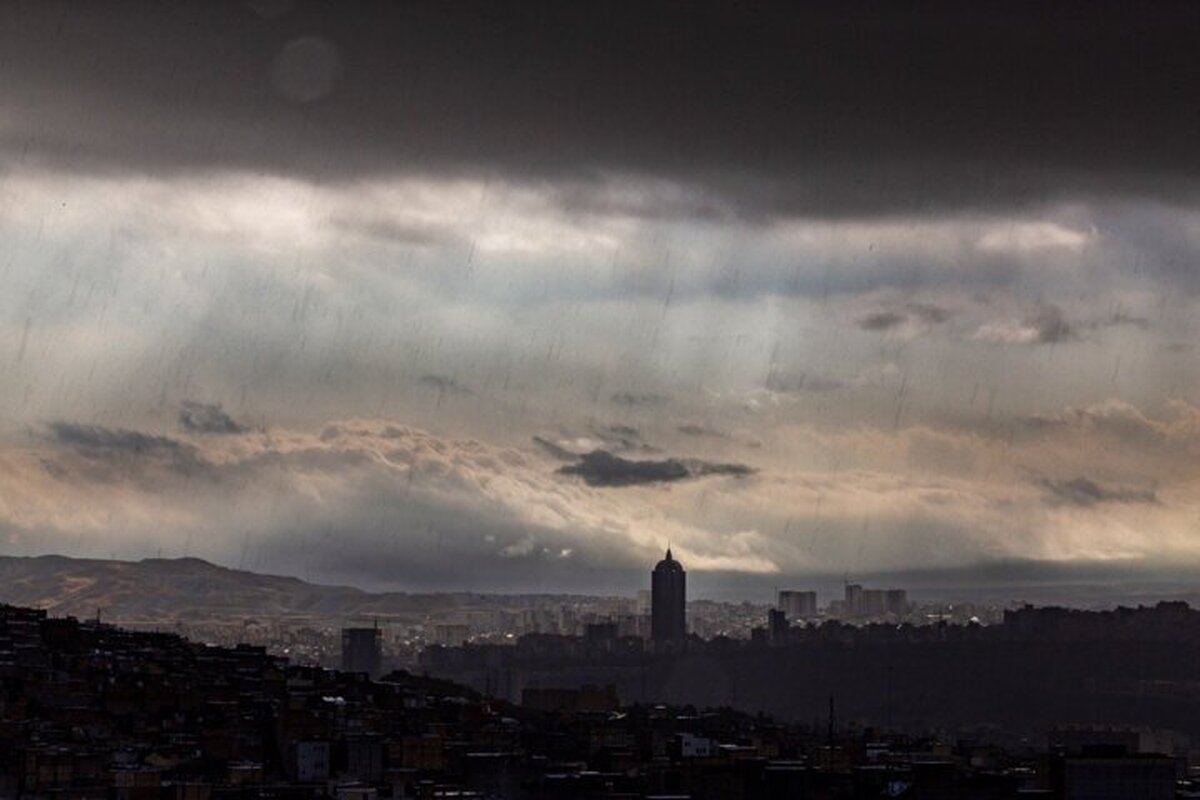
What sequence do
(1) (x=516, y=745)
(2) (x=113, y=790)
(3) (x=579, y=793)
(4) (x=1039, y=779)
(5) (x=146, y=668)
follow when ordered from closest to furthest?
(2) (x=113, y=790) < (3) (x=579, y=793) < (4) (x=1039, y=779) < (1) (x=516, y=745) < (5) (x=146, y=668)

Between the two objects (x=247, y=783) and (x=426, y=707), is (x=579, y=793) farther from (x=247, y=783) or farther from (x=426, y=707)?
(x=426, y=707)

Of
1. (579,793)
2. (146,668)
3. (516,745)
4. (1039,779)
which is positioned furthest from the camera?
(146,668)

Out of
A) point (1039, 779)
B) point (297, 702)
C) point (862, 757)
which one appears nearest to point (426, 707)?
point (297, 702)

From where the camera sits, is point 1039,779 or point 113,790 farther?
point 1039,779

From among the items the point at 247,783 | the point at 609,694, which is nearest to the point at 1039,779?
the point at 247,783

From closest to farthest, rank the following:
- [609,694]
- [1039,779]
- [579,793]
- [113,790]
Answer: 1. [113,790]
2. [579,793]
3. [1039,779]
4. [609,694]

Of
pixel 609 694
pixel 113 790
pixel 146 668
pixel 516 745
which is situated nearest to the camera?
pixel 113 790

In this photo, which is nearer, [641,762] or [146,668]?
[641,762]

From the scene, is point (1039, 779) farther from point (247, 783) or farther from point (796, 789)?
point (247, 783)
